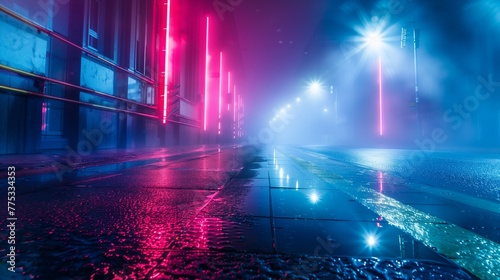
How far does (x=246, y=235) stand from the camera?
1415 millimetres

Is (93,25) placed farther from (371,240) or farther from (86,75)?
(371,240)

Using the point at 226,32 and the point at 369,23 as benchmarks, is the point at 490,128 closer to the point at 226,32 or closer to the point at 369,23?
the point at 369,23

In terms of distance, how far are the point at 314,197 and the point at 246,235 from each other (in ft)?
4.00

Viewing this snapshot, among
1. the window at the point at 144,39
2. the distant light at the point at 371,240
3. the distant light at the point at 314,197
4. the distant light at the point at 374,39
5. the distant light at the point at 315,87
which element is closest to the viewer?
the distant light at the point at 371,240

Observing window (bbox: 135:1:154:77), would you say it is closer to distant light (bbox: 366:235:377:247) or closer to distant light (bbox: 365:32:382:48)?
distant light (bbox: 366:235:377:247)

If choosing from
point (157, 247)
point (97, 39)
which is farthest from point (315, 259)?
point (97, 39)

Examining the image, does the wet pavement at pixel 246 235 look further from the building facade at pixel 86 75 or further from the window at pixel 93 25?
the window at pixel 93 25

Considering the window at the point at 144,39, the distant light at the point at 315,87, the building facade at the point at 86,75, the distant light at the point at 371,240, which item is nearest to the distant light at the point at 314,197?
the distant light at the point at 371,240

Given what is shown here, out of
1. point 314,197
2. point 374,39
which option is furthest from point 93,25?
point 374,39

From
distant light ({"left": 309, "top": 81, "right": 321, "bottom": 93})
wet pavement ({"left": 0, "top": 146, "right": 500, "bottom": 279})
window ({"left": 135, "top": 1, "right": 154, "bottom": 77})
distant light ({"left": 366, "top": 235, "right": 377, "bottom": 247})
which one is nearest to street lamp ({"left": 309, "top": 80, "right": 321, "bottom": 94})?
distant light ({"left": 309, "top": 81, "right": 321, "bottom": 93})

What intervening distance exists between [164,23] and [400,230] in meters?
11.0

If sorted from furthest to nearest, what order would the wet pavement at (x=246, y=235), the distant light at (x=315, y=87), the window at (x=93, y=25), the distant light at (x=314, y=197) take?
1. the distant light at (x=315, y=87)
2. the window at (x=93, y=25)
3. the distant light at (x=314, y=197)
4. the wet pavement at (x=246, y=235)

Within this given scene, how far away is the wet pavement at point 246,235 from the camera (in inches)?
40.2

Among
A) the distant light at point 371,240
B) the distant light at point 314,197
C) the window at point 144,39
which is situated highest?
the window at point 144,39
